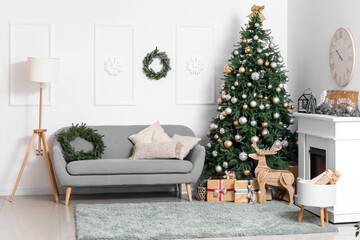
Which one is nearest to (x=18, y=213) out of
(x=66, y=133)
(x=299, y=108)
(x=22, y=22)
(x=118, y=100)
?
(x=66, y=133)

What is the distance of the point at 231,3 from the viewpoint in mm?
7539

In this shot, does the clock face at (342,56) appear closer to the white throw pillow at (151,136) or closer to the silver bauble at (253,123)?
the silver bauble at (253,123)

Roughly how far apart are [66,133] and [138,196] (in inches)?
48.2

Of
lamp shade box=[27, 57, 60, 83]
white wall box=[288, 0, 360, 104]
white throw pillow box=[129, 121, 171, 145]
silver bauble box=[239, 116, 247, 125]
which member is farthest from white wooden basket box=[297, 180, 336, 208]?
lamp shade box=[27, 57, 60, 83]

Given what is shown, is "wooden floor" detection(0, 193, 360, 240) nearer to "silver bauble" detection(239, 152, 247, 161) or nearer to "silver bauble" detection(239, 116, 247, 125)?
"silver bauble" detection(239, 152, 247, 161)

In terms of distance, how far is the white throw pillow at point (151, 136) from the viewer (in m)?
6.96

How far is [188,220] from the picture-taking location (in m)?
5.51

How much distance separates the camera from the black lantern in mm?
6148

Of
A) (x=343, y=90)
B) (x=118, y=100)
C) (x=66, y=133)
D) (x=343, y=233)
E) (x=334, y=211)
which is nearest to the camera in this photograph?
(x=343, y=233)

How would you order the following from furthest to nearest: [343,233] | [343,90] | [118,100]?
[118,100], [343,90], [343,233]

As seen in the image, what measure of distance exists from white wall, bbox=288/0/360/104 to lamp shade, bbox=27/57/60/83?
3.18m

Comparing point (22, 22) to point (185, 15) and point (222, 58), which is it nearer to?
point (185, 15)

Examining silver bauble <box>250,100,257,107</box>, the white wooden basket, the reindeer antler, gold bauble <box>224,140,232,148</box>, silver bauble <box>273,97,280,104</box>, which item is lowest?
the white wooden basket

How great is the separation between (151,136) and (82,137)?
877 millimetres
